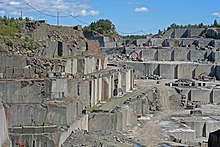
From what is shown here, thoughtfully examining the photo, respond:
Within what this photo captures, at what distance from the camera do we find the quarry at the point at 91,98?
21734 mm

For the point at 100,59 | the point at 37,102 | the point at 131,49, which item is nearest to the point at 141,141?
the point at 37,102

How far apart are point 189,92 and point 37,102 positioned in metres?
25.1

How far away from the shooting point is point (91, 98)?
31.0 m

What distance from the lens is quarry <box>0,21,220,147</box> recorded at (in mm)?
21734

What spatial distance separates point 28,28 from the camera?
33.8m

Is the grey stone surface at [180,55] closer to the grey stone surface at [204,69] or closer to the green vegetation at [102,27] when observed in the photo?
the grey stone surface at [204,69]

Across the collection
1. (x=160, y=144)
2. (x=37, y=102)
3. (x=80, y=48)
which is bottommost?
(x=160, y=144)

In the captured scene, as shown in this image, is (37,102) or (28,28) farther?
(28,28)

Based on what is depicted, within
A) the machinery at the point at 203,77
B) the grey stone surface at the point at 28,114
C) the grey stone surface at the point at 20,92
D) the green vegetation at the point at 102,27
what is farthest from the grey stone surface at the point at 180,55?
the grey stone surface at the point at 28,114

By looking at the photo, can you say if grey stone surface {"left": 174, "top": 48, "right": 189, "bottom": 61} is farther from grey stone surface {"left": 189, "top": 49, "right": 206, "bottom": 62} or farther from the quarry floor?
the quarry floor

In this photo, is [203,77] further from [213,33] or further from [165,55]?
[213,33]

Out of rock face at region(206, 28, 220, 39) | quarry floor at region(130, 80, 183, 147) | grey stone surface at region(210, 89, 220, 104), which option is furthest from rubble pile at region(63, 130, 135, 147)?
rock face at region(206, 28, 220, 39)

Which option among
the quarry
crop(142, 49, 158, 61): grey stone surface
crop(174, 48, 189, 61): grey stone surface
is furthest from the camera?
crop(142, 49, 158, 61): grey stone surface

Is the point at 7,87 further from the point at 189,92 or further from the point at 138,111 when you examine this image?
the point at 189,92
